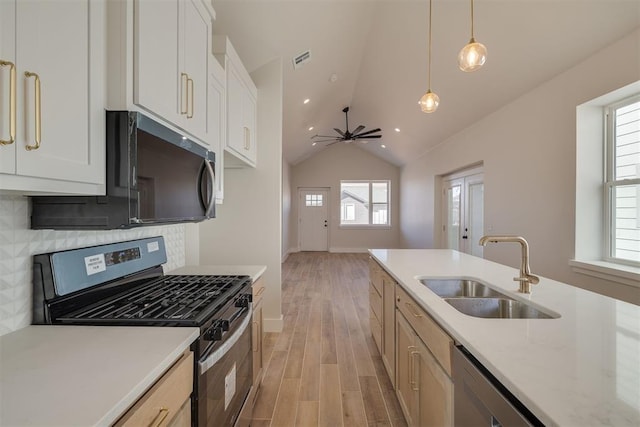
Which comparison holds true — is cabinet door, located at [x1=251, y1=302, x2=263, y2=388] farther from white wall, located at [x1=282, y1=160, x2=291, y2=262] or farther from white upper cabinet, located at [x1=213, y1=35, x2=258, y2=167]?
white wall, located at [x1=282, y1=160, x2=291, y2=262]

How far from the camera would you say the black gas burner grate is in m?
1.01

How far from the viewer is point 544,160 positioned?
2.88 metres

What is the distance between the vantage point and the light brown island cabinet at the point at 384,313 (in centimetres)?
190

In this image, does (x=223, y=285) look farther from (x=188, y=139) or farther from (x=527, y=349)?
(x=527, y=349)

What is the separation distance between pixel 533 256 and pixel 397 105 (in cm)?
310

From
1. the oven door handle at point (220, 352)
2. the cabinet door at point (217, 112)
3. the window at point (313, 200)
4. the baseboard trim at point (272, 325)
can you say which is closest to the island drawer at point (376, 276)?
the baseboard trim at point (272, 325)

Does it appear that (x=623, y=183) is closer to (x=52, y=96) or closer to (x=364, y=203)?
(x=52, y=96)

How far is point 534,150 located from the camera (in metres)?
3.01

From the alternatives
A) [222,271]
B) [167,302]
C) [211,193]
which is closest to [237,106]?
[211,193]

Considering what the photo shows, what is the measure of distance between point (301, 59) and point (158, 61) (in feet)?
8.50

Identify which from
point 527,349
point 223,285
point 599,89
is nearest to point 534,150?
point 599,89

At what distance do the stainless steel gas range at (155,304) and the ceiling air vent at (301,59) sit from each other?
264cm

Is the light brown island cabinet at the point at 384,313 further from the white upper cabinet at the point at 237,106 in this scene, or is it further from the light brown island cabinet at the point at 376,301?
the white upper cabinet at the point at 237,106

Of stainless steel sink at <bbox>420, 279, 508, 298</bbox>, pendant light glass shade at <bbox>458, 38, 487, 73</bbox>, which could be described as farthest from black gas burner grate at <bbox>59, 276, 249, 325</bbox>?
pendant light glass shade at <bbox>458, 38, 487, 73</bbox>
